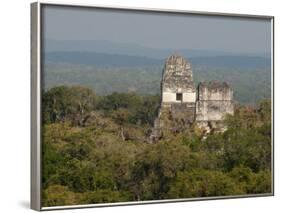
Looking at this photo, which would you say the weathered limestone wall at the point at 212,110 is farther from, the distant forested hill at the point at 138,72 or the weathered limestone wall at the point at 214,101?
the distant forested hill at the point at 138,72

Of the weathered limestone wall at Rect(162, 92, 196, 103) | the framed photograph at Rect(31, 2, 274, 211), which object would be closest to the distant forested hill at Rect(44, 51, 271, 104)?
the framed photograph at Rect(31, 2, 274, 211)

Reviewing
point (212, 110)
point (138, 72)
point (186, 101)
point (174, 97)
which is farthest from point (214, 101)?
point (138, 72)

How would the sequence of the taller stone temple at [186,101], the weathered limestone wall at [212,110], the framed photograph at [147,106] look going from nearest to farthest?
the framed photograph at [147,106], the taller stone temple at [186,101], the weathered limestone wall at [212,110]

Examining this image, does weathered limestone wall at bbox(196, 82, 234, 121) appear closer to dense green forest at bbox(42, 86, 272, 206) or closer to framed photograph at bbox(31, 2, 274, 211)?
framed photograph at bbox(31, 2, 274, 211)

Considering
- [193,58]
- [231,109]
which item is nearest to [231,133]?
[231,109]

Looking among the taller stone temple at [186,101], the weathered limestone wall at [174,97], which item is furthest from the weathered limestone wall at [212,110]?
the weathered limestone wall at [174,97]

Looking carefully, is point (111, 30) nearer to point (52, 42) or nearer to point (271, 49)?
point (52, 42)
